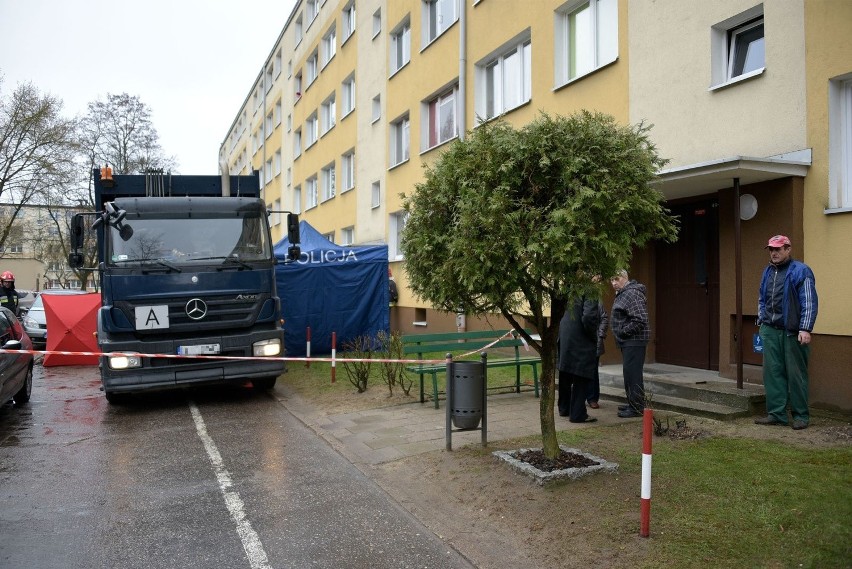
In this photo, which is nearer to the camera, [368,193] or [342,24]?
[368,193]

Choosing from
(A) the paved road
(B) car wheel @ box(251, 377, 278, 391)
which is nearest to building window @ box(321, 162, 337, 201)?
(B) car wheel @ box(251, 377, 278, 391)

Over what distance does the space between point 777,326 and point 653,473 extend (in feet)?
8.08

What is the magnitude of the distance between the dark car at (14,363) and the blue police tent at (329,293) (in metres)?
5.39

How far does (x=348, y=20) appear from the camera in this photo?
2538 centimetres

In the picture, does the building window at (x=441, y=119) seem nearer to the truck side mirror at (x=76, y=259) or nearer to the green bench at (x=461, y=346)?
the green bench at (x=461, y=346)

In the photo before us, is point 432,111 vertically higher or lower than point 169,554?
higher

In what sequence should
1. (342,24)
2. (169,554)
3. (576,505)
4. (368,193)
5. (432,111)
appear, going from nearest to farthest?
1. (169,554)
2. (576,505)
3. (432,111)
4. (368,193)
5. (342,24)

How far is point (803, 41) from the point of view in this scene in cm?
724

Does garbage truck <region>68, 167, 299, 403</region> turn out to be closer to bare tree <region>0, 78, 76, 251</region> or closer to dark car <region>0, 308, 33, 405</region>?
dark car <region>0, 308, 33, 405</region>

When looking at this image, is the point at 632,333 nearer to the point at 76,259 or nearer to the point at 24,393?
the point at 76,259

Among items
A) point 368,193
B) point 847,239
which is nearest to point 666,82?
point 847,239

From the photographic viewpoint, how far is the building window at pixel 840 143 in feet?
22.9

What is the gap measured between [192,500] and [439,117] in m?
13.9

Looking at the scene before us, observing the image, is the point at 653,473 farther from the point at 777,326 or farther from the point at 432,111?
the point at 432,111
